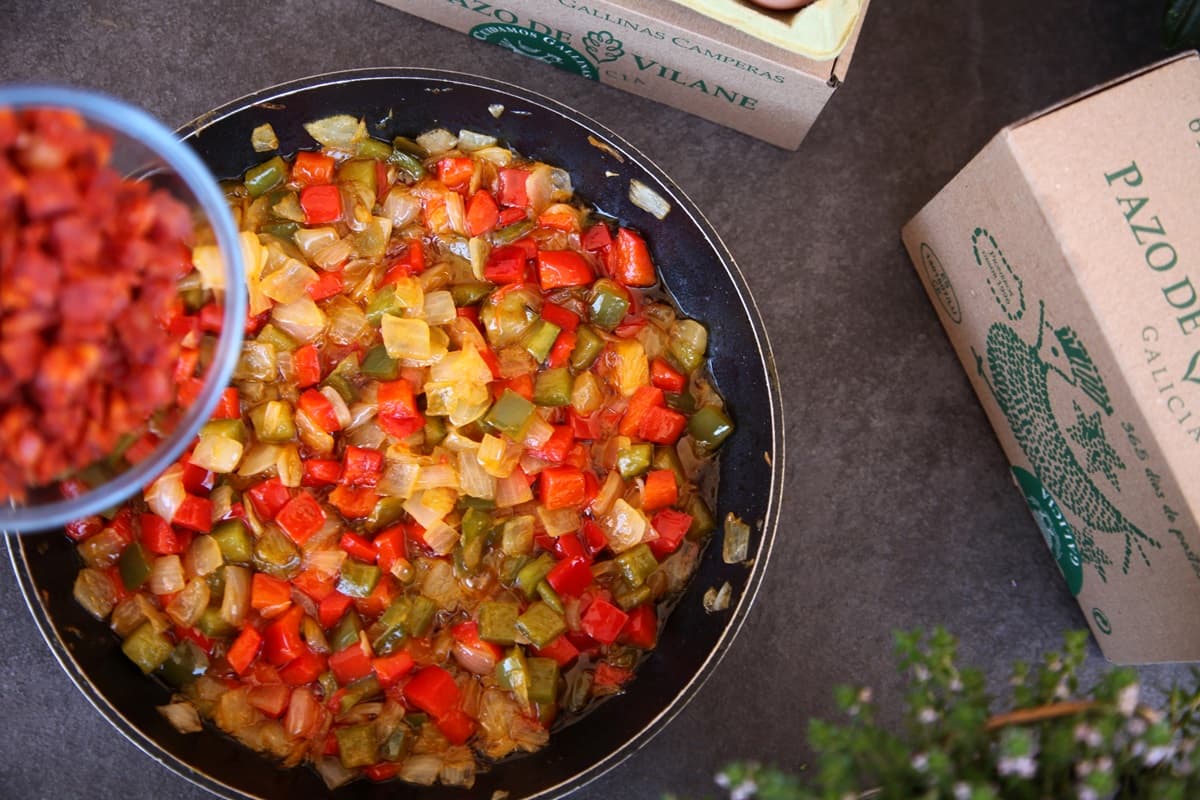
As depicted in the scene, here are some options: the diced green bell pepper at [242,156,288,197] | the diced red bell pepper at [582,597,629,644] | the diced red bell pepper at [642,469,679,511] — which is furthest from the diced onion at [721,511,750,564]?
the diced green bell pepper at [242,156,288,197]

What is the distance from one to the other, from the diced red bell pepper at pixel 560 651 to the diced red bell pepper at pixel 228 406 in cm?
75

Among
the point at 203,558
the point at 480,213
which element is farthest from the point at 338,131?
the point at 203,558

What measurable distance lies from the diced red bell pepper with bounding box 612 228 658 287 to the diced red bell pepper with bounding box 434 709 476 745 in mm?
927

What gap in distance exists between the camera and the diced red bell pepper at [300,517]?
188 centimetres

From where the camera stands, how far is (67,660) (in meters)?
1.75

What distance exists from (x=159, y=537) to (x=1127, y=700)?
1.63 m

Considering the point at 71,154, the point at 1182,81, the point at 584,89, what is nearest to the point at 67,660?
the point at 71,154

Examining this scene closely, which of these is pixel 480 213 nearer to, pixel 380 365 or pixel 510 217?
pixel 510 217

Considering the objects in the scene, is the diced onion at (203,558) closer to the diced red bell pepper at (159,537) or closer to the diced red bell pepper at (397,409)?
the diced red bell pepper at (159,537)

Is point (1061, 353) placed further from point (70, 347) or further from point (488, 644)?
point (70, 347)

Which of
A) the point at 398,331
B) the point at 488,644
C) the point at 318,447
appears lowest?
the point at 488,644

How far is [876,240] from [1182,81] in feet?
2.22

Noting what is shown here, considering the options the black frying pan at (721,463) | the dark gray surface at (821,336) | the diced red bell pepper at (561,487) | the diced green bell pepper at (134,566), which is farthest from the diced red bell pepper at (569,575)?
the diced green bell pepper at (134,566)

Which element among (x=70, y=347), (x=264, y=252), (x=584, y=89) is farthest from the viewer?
(x=584, y=89)
